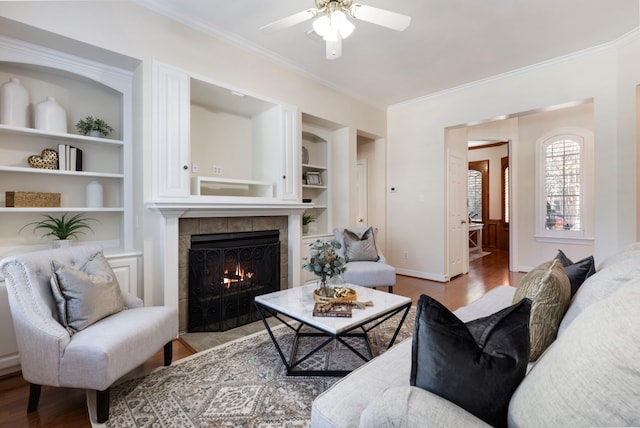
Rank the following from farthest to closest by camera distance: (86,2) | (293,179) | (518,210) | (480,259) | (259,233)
→ (480,259) < (518,210) < (293,179) < (259,233) < (86,2)

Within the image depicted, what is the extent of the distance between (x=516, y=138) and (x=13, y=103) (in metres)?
6.73

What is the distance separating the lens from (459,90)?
430cm

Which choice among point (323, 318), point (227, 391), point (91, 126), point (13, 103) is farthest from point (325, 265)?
point (13, 103)

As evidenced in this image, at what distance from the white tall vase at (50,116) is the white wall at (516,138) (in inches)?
169

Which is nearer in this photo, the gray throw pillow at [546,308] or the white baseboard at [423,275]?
the gray throw pillow at [546,308]

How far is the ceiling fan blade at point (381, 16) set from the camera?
1.93 m

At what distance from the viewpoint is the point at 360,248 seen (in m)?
3.79

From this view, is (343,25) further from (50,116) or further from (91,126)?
(50,116)

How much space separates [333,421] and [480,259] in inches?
262

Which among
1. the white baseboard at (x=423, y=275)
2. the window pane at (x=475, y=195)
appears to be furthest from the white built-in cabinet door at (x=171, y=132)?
the window pane at (x=475, y=195)

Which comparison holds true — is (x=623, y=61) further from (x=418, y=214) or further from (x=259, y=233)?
(x=259, y=233)

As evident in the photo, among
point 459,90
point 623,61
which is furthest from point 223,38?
point 623,61

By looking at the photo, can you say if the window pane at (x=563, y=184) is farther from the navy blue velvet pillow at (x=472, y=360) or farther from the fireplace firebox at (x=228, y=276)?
the navy blue velvet pillow at (x=472, y=360)

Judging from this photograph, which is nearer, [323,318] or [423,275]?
[323,318]
